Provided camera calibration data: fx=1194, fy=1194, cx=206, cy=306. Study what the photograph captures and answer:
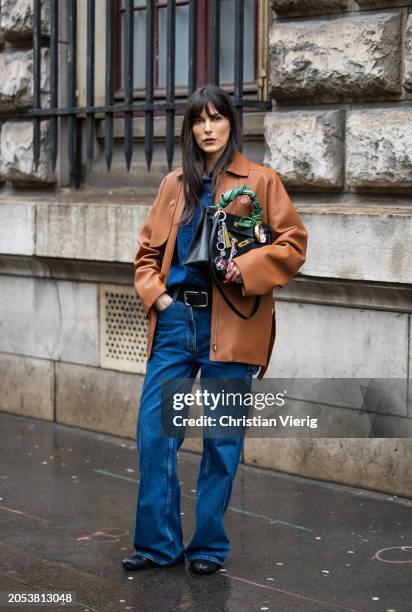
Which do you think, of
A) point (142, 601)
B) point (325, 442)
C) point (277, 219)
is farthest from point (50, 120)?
point (142, 601)

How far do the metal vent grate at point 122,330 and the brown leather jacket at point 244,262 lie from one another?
2493 millimetres

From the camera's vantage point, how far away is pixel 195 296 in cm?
458

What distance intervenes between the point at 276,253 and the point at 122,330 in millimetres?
2931

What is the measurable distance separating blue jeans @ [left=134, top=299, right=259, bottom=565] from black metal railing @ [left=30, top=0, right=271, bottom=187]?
2.05 metres

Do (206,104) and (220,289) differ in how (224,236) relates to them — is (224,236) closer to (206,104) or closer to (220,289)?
(220,289)

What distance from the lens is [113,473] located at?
639 centimetres

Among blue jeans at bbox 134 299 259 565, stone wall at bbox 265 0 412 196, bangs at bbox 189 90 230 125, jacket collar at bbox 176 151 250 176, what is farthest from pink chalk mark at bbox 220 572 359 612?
stone wall at bbox 265 0 412 196

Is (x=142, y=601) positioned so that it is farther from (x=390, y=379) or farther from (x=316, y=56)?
(x=316, y=56)

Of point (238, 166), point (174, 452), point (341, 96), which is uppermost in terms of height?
point (341, 96)

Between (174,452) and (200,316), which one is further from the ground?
(200,316)

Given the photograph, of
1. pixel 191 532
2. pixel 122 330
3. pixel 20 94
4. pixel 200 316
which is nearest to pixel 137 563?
pixel 191 532

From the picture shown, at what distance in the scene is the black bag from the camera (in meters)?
4.48

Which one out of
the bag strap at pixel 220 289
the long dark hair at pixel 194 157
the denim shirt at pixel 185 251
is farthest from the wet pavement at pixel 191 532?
A: the long dark hair at pixel 194 157

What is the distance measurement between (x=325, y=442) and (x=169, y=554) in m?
1.63
